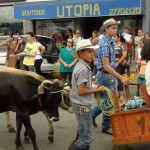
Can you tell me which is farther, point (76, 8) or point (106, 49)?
point (76, 8)

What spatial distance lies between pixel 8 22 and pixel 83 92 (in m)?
19.7

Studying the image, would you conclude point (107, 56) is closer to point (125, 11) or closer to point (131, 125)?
point (131, 125)

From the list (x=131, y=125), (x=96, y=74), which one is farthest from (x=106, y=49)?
(x=131, y=125)

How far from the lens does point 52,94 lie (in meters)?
5.49

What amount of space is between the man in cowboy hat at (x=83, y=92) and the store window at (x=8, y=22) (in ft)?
59.5

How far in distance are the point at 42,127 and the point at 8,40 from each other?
6.27m

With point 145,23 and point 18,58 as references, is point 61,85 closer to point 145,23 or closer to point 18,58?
point 18,58

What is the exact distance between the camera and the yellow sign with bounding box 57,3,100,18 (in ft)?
62.3

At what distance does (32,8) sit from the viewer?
20500mm

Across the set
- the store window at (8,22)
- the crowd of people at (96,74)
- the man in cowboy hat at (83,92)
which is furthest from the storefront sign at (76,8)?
the man in cowboy hat at (83,92)

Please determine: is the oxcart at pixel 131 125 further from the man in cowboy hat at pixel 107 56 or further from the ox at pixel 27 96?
the ox at pixel 27 96

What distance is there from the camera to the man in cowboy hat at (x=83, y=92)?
4.58m

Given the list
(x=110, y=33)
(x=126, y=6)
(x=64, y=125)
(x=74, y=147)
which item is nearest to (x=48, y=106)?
(x=74, y=147)

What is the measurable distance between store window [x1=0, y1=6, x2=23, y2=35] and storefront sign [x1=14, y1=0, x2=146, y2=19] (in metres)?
1.67
